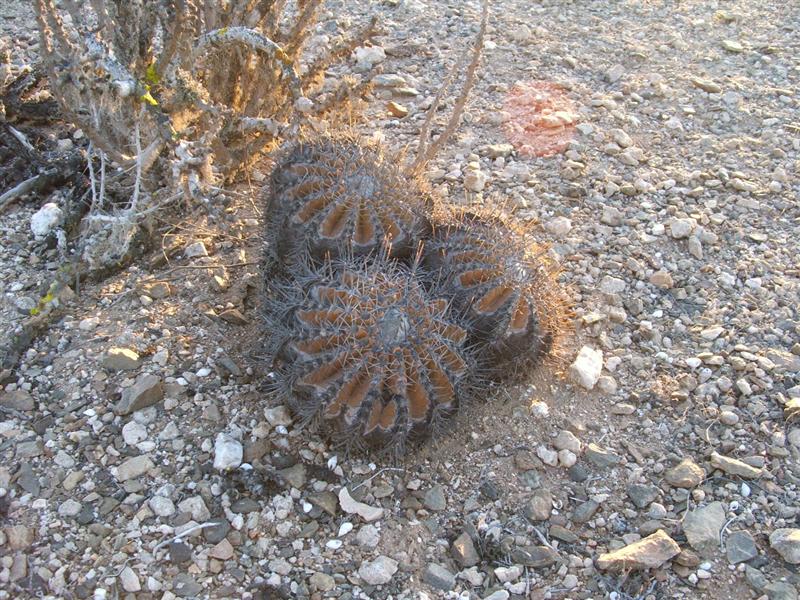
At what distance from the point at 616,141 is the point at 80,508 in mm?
3525

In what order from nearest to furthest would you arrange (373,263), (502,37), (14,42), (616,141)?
(373,263) < (616,141) < (14,42) < (502,37)

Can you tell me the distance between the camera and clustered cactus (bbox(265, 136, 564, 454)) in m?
2.71

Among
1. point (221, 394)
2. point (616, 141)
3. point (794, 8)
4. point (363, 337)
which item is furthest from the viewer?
point (794, 8)

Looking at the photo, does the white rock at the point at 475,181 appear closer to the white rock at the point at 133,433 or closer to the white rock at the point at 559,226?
the white rock at the point at 559,226

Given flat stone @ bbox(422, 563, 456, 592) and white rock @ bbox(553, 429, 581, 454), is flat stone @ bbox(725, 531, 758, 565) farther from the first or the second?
flat stone @ bbox(422, 563, 456, 592)

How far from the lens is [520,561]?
2.71 meters

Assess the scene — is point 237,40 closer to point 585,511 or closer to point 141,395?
point 141,395

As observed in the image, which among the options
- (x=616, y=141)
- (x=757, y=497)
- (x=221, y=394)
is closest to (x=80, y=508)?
(x=221, y=394)

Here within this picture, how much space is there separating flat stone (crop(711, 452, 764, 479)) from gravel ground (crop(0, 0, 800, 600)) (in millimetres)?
17

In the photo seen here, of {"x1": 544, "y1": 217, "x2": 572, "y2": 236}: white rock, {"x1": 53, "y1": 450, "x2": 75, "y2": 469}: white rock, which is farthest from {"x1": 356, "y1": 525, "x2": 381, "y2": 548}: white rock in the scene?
{"x1": 544, "y1": 217, "x2": 572, "y2": 236}: white rock

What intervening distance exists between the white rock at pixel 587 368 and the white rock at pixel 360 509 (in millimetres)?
1065

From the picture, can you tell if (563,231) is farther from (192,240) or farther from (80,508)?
(80,508)

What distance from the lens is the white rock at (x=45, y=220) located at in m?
3.79

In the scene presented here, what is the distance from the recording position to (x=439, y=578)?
263 cm
